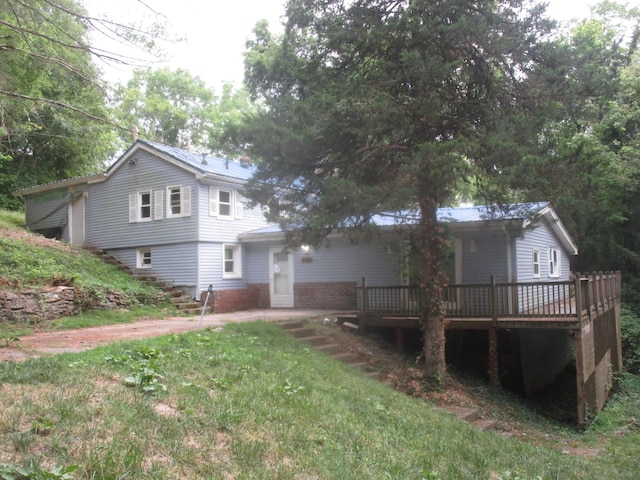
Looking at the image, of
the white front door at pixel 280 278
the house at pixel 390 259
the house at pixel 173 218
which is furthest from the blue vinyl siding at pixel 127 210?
the white front door at pixel 280 278

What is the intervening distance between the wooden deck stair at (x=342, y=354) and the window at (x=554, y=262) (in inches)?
425

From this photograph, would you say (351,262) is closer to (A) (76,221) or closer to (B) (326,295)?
(B) (326,295)

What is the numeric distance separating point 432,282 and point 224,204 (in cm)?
1023

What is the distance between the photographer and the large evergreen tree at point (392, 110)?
29.6 feet

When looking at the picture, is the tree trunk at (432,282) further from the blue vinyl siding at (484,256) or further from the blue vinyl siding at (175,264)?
the blue vinyl siding at (175,264)

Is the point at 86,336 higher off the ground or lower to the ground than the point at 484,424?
higher

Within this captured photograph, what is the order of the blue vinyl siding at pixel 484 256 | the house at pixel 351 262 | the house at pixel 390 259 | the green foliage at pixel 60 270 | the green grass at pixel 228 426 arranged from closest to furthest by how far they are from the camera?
the green grass at pixel 228 426 < the house at pixel 351 262 < the green foliage at pixel 60 270 < the house at pixel 390 259 < the blue vinyl siding at pixel 484 256

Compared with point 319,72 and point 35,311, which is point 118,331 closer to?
point 35,311

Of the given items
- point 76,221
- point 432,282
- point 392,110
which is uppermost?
point 392,110

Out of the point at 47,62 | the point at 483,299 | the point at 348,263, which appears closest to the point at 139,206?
the point at 348,263

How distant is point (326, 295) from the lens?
55.5ft

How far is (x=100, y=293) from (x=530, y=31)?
12.4 metres

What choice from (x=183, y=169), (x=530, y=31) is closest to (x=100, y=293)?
(x=183, y=169)

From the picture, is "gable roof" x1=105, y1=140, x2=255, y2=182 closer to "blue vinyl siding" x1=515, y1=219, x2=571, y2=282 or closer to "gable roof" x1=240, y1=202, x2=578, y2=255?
"gable roof" x1=240, y1=202, x2=578, y2=255
